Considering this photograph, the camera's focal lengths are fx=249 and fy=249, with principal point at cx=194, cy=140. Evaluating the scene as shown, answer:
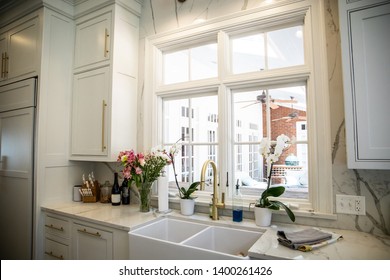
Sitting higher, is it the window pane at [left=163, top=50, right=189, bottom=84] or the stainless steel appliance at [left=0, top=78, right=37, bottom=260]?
the window pane at [left=163, top=50, right=189, bottom=84]

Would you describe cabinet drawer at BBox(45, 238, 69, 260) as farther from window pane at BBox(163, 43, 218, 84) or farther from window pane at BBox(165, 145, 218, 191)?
window pane at BBox(163, 43, 218, 84)

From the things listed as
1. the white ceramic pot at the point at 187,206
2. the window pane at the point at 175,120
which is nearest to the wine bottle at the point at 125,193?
the window pane at the point at 175,120

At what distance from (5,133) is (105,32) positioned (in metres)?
1.45

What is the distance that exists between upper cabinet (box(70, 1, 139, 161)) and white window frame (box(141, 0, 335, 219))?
6.6 inches

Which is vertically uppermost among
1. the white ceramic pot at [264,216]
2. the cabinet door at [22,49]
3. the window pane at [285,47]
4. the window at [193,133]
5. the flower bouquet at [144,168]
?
the cabinet door at [22,49]

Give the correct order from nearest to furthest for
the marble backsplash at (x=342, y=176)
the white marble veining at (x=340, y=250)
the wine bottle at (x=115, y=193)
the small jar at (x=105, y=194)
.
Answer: the white marble veining at (x=340, y=250)
the marble backsplash at (x=342, y=176)
the wine bottle at (x=115, y=193)
the small jar at (x=105, y=194)

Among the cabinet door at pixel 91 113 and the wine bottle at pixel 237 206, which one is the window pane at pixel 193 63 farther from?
the wine bottle at pixel 237 206

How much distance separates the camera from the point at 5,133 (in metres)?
2.53

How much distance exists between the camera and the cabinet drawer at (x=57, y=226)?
202 cm

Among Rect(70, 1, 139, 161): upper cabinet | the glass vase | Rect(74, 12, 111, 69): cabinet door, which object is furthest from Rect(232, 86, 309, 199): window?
Rect(74, 12, 111, 69): cabinet door

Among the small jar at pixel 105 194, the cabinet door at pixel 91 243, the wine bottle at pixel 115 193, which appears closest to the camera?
the cabinet door at pixel 91 243

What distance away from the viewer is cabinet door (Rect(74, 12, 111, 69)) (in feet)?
7.54

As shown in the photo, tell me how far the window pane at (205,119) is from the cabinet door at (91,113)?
0.79 meters

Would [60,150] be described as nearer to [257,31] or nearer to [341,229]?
[257,31]
